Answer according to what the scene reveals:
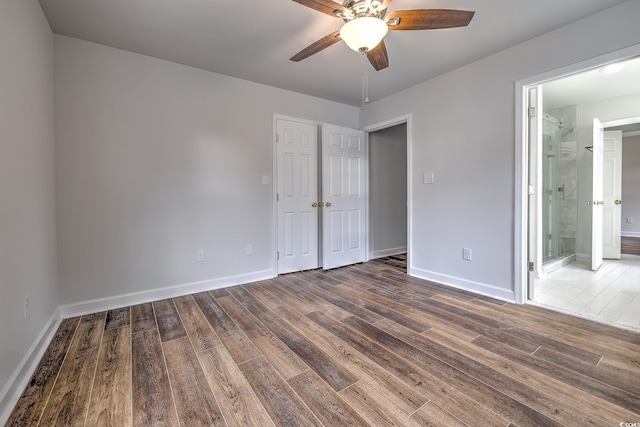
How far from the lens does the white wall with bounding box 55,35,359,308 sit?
2459 millimetres

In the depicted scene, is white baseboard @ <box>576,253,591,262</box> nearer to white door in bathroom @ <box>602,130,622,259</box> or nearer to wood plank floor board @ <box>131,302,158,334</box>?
white door in bathroom @ <box>602,130,622,259</box>

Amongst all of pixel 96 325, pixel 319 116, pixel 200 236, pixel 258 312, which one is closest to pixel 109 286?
pixel 96 325

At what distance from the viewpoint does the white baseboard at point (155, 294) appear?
2472 mm

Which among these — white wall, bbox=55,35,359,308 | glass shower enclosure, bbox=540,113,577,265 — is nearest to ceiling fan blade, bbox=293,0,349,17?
white wall, bbox=55,35,359,308

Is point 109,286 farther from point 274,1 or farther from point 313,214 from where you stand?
point 274,1

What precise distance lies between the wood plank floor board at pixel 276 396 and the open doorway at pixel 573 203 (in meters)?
2.44

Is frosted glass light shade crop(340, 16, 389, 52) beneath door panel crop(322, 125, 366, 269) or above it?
above

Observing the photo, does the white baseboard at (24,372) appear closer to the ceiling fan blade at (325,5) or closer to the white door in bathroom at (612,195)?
the ceiling fan blade at (325,5)

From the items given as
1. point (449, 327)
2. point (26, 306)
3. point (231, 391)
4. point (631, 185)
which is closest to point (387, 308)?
point (449, 327)

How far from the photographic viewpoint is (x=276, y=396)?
4.71ft

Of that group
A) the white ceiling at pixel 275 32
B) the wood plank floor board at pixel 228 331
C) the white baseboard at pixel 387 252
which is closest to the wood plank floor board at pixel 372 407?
the wood plank floor board at pixel 228 331

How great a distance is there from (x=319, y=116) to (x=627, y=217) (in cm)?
845

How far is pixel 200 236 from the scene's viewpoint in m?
3.08

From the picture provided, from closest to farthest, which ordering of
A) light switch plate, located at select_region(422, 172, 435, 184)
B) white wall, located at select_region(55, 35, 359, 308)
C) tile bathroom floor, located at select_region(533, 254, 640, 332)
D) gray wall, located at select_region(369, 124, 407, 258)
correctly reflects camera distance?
tile bathroom floor, located at select_region(533, 254, 640, 332) → white wall, located at select_region(55, 35, 359, 308) → light switch plate, located at select_region(422, 172, 435, 184) → gray wall, located at select_region(369, 124, 407, 258)
